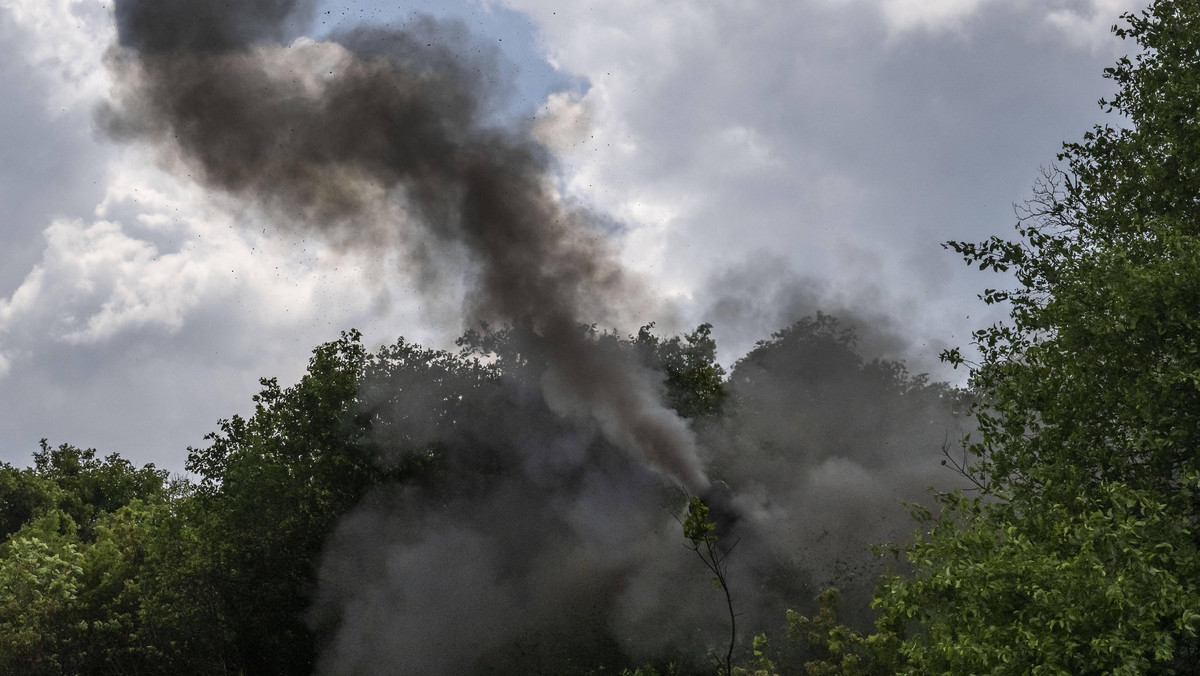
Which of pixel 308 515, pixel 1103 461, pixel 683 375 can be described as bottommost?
pixel 1103 461

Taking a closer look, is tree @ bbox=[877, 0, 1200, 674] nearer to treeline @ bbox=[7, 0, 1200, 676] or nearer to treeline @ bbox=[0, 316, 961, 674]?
treeline @ bbox=[7, 0, 1200, 676]

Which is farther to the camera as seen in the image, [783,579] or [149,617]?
[149,617]

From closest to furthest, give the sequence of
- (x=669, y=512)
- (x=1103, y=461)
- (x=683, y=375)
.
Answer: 1. (x=1103, y=461)
2. (x=669, y=512)
3. (x=683, y=375)

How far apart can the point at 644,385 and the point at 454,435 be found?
6.50 meters

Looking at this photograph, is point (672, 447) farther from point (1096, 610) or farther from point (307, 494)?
point (1096, 610)

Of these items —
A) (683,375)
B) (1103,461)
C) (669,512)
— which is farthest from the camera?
(683,375)

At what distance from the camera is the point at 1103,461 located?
1252 cm

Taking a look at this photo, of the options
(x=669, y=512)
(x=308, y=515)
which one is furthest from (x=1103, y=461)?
(x=308, y=515)

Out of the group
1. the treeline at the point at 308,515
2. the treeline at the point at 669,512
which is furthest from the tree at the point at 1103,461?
the treeline at the point at 308,515

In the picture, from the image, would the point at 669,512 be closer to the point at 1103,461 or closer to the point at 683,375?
the point at 683,375

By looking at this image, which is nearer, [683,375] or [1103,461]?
[1103,461]


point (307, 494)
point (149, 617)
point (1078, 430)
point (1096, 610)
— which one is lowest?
point (1096, 610)

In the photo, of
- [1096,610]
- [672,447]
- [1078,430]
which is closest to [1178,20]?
[1078,430]

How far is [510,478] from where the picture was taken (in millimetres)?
30484
